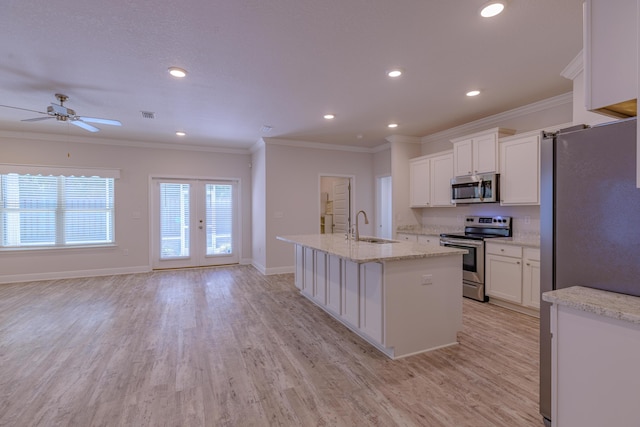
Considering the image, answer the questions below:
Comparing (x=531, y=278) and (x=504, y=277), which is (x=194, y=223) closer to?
(x=504, y=277)

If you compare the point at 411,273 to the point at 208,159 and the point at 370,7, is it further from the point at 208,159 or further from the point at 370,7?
the point at 208,159

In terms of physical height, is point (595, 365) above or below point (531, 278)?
above

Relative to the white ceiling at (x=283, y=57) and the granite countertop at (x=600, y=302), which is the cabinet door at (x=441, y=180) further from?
the granite countertop at (x=600, y=302)

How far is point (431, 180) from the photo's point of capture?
542 cm

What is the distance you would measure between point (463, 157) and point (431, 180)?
805mm

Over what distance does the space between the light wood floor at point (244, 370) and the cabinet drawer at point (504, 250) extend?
711 mm

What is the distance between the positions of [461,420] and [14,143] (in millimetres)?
7657

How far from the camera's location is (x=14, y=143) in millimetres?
5477

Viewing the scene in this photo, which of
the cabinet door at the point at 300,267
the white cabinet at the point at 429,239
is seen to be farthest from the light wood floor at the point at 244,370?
the white cabinet at the point at 429,239

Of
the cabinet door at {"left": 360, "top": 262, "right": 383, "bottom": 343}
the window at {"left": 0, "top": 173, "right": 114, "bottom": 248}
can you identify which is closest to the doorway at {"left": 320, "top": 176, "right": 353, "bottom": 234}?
the cabinet door at {"left": 360, "top": 262, "right": 383, "bottom": 343}

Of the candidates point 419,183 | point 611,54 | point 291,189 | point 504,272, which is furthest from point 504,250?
point 291,189

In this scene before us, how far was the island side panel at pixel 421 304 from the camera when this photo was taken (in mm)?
2625

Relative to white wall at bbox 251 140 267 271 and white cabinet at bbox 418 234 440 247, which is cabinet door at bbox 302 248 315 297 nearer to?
white wall at bbox 251 140 267 271

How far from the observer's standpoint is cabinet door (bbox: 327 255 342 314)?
3389 millimetres
